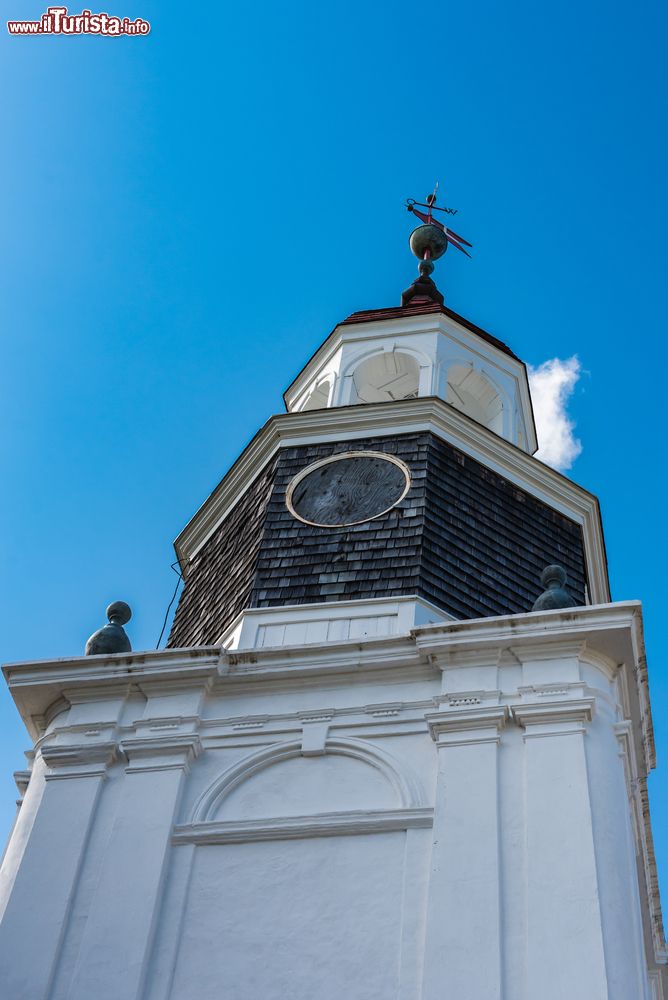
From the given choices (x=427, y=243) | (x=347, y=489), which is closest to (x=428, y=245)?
(x=427, y=243)

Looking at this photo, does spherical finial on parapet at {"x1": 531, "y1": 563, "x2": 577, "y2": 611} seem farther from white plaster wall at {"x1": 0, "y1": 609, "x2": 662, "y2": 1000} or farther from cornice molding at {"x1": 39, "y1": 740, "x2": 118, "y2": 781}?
cornice molding at {"x1": 39, "y1": 740, "x2": 118, "y2": 781}

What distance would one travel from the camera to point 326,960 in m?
14.1

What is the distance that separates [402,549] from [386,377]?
653 centimetres

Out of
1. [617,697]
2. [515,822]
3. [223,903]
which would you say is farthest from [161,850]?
[617,697]

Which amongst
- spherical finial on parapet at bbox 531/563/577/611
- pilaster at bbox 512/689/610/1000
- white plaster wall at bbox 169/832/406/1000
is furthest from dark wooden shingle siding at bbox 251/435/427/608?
white plaster wall at bbox 169/832/406/1000

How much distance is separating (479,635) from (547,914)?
334 cm

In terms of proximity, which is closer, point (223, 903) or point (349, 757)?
point (223, 903)

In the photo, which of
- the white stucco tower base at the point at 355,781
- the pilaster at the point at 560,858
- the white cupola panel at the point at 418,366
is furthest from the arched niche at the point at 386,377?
the pilaster at the point at 560,858

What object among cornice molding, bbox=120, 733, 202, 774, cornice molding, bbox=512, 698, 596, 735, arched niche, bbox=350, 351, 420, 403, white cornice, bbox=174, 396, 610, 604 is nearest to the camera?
cornice molding, bbox=512, 698, 596, 735

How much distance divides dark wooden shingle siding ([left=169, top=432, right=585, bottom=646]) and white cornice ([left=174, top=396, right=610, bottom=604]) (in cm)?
16

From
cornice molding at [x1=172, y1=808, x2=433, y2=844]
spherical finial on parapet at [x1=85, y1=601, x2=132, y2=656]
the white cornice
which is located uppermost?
the white cornice

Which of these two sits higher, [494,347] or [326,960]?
[494,347]

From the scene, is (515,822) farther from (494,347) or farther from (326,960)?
(494,347)

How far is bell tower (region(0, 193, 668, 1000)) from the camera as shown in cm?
1401
